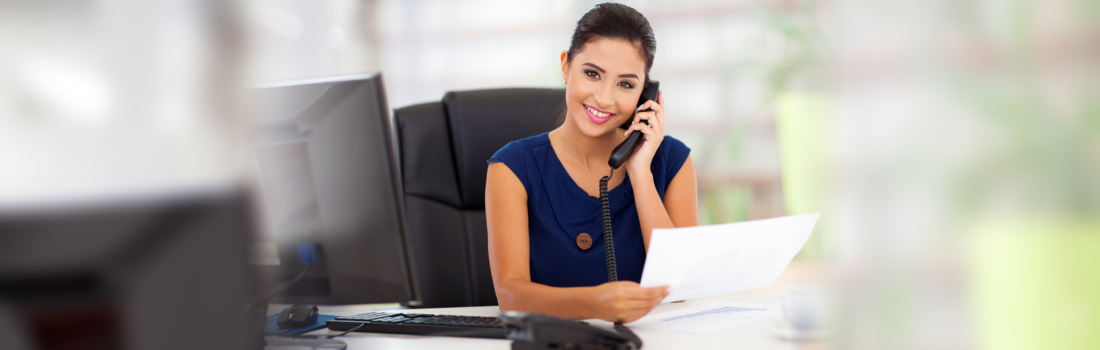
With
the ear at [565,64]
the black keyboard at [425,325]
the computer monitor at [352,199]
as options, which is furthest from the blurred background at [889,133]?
the ear at [565,64]

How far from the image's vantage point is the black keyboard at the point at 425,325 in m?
0.88

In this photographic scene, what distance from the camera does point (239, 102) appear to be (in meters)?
0.18

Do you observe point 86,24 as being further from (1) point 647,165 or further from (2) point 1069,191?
(1) point 647,165

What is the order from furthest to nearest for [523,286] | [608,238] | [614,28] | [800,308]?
[614,28]
[608,238]
[523,286]
[800,308]

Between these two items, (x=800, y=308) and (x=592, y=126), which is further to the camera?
(x=592, y=126)

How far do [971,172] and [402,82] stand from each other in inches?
130

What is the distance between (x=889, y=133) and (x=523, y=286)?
2.90 ft

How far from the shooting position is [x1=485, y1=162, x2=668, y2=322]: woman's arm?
85 centimetres

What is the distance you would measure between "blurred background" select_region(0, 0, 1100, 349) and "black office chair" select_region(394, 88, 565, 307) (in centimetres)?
112

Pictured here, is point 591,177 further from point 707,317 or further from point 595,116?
point 707,317

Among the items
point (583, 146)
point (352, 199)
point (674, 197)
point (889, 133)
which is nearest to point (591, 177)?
point (583, 146)

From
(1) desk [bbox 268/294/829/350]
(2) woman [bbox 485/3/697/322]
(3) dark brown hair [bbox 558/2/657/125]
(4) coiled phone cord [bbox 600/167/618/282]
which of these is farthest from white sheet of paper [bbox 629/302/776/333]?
(3) dark brown hair [bbox 558/2/657/125]

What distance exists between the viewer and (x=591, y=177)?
1.42 meters

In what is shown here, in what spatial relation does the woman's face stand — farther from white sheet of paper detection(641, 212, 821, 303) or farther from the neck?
white sheet of paper detection(641, 212, 821, 303)
